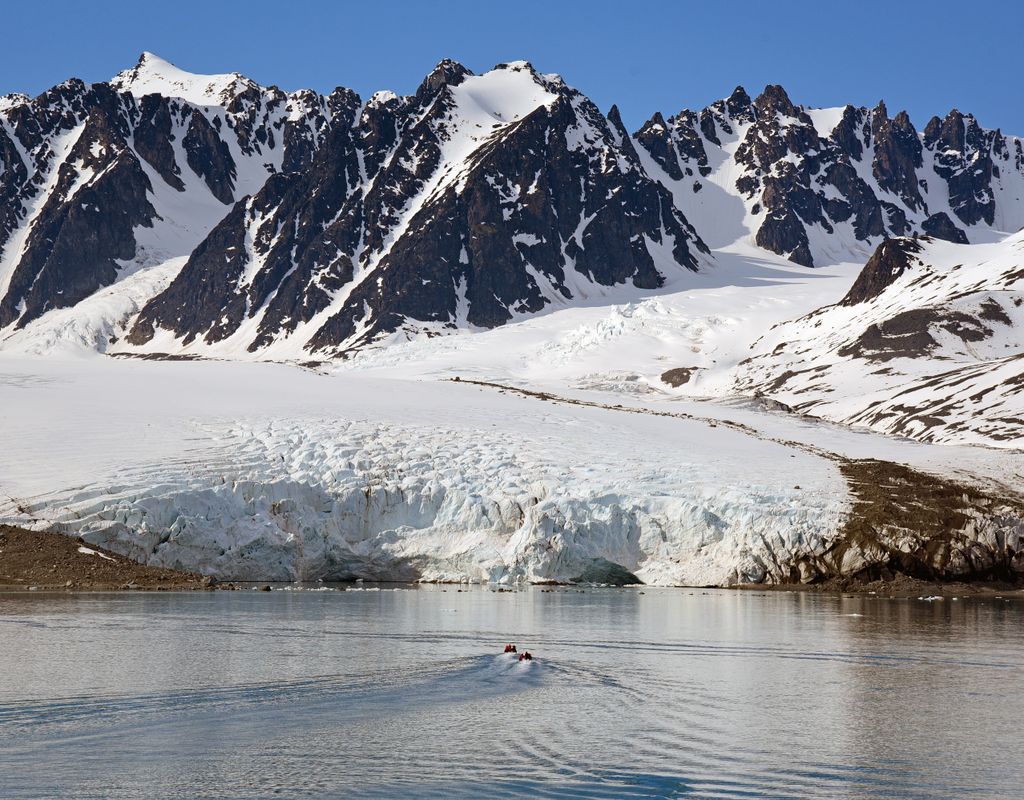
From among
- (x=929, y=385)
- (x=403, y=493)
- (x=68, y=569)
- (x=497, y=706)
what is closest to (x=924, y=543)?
(x=403, y=493)

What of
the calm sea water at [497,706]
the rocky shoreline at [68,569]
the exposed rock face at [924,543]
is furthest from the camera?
the exposed rock face at [924,543]

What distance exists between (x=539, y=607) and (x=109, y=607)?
561 inches

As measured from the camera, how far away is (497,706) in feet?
78.8

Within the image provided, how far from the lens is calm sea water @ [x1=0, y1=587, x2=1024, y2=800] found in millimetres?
18328

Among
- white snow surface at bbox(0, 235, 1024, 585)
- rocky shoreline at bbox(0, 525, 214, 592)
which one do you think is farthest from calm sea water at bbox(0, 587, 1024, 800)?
white snow surface at bbox(0, 235, 1024, 585)

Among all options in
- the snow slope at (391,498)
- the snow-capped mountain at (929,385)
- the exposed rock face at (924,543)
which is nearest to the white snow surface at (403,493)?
the snow slope at (391,498)

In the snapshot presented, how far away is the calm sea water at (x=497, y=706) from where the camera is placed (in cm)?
1833

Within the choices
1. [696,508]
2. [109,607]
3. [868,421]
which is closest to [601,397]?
[696,508]

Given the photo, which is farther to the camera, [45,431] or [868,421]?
[868,421]

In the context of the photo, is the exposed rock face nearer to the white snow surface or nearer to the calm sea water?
the white snow surface

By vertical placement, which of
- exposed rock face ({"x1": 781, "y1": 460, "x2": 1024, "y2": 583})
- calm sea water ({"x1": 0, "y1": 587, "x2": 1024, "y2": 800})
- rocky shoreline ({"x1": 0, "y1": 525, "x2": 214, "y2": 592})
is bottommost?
calm sea water ({"x1": 0, "y1": 587, "x2": 1024, "y2": 800})

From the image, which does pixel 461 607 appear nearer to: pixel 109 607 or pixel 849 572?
pixel 109 607

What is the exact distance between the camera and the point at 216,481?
54969mm

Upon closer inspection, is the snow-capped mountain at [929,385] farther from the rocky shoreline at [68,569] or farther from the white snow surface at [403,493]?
the rocky shoreline at [68,569]
